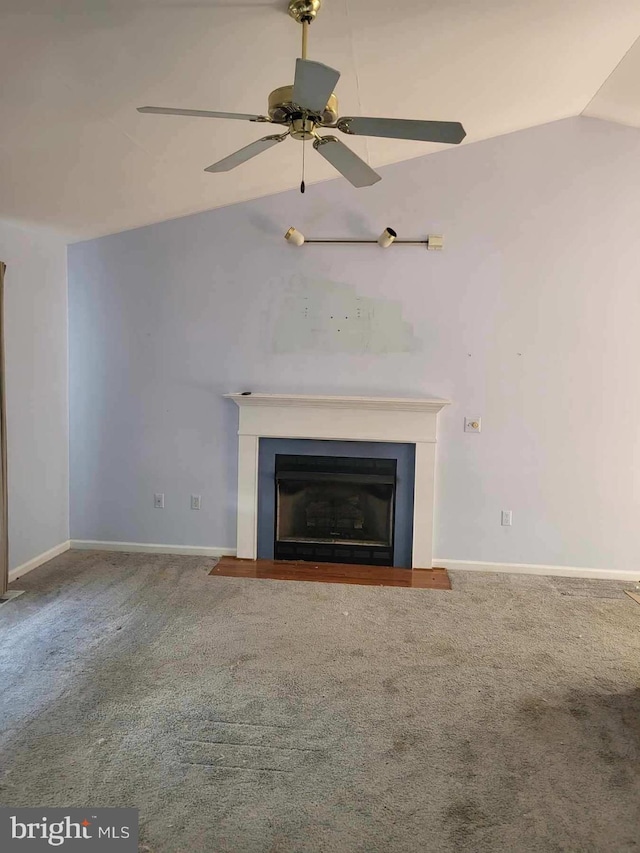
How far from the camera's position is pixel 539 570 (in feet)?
12.4

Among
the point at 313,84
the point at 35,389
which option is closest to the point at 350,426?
the point at 35,389

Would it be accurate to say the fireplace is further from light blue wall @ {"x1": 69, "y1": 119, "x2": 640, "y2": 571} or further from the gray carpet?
the gray carpet

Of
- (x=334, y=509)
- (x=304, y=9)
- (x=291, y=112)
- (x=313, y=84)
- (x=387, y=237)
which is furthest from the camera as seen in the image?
(x=334, y=509)

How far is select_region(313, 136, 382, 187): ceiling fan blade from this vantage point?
5.96 ft

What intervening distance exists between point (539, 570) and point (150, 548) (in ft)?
9.10

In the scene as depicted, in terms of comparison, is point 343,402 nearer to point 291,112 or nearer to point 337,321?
point 337,321

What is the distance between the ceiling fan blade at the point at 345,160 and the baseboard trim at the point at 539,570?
2675mm

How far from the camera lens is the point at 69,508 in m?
4.09

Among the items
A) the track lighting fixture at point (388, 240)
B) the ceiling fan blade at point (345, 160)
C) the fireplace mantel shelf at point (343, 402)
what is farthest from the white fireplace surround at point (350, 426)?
the ceiling fan blade at point (345, 160)

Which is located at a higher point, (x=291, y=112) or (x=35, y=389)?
(x=291, y=112)

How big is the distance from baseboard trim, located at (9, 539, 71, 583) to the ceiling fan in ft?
9.60

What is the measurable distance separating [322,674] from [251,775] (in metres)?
0.67

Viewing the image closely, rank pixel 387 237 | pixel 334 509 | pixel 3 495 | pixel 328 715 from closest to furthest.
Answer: pixel 328 715, pixel 3 495, pixel 387 237, pixel 334 509

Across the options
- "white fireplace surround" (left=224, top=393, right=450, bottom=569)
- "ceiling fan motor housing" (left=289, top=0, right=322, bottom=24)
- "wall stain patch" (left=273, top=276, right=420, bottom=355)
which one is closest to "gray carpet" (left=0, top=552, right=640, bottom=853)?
"white fireplace surround" (left=224, top=393, right=450, bottom=569)
